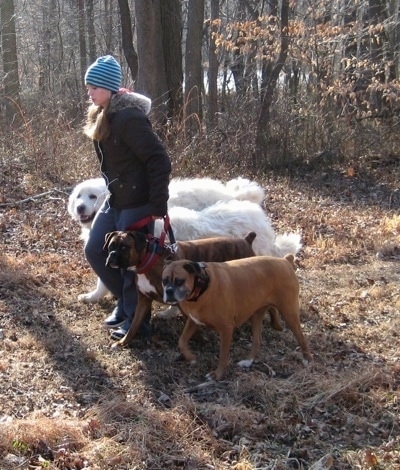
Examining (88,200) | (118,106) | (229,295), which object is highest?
(118,106)

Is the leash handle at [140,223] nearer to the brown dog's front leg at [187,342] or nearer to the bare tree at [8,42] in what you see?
the brown dog's front leg at [187,342]

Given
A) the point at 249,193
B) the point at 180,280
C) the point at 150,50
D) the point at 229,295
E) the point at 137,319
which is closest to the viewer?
the point at 180,280

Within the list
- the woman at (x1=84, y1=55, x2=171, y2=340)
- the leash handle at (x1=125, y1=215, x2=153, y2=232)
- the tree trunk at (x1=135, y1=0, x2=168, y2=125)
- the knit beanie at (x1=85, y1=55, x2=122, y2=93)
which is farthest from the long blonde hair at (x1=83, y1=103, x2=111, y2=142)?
the tree trunk at (x1=135, y1=0, x2=168, y2=125)

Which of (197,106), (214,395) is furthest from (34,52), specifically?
(214,395)

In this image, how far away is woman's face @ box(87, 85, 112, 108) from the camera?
5250 mm

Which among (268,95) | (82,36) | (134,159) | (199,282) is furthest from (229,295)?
(82,36)

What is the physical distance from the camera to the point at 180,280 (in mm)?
4660

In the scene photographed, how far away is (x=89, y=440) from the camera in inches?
162

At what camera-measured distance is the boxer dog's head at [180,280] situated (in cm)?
464

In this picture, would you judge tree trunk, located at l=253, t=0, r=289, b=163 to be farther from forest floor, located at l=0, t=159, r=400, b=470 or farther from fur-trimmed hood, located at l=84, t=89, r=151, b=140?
fur-trimmed hood, located at l=84, t=89, r=151, b=140

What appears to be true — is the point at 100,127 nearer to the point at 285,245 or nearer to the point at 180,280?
the point at 180,280

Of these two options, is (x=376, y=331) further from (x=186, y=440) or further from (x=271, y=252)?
(x=186, y=440)

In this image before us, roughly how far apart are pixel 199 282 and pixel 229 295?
382 mm

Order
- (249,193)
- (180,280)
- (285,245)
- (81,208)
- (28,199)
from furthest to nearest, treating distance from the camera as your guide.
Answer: (28,199) < (249,193) < (285,245) < (81,208) < (180,280)
